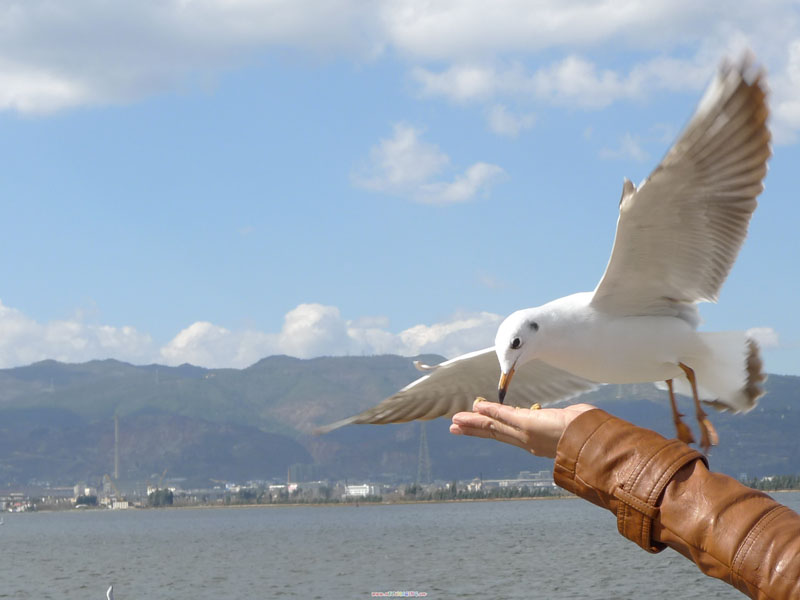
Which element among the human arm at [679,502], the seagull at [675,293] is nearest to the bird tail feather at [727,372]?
the seagull at [675,293]

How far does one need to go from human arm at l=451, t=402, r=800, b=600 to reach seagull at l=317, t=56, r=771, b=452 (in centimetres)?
232

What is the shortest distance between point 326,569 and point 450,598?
2083 centimetres

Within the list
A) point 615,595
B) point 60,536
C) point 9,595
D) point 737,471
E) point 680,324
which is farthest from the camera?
point 737,471

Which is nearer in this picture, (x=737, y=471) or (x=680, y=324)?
(x=680, y=324)

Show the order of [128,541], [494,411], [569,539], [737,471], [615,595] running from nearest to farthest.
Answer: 1. [494,411]
2. [615,595]
3. [569,539]
4. [128,541]
5. [737,471]

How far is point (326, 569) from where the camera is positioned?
64312 mm

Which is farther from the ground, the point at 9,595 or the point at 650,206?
the point at 650,206

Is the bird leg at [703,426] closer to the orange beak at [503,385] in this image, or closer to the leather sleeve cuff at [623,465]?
the orange beak at [503,385]

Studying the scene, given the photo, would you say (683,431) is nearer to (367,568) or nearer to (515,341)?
(515,341)

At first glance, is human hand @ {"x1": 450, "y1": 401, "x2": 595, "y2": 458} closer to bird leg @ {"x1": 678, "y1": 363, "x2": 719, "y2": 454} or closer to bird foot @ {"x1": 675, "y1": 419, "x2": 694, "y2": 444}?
bird leg @ {"x1": 678, "y1": 363, "x2": 719, "y2": 454}

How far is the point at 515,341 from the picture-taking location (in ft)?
14.8

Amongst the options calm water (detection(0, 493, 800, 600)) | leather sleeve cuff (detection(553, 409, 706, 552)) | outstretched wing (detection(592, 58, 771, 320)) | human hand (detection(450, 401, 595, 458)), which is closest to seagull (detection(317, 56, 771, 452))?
outstretched wing (detection(592, 58, 771, 320))

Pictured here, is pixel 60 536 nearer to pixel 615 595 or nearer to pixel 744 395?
pixel 615 595

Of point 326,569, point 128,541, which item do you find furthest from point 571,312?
point 128,541
